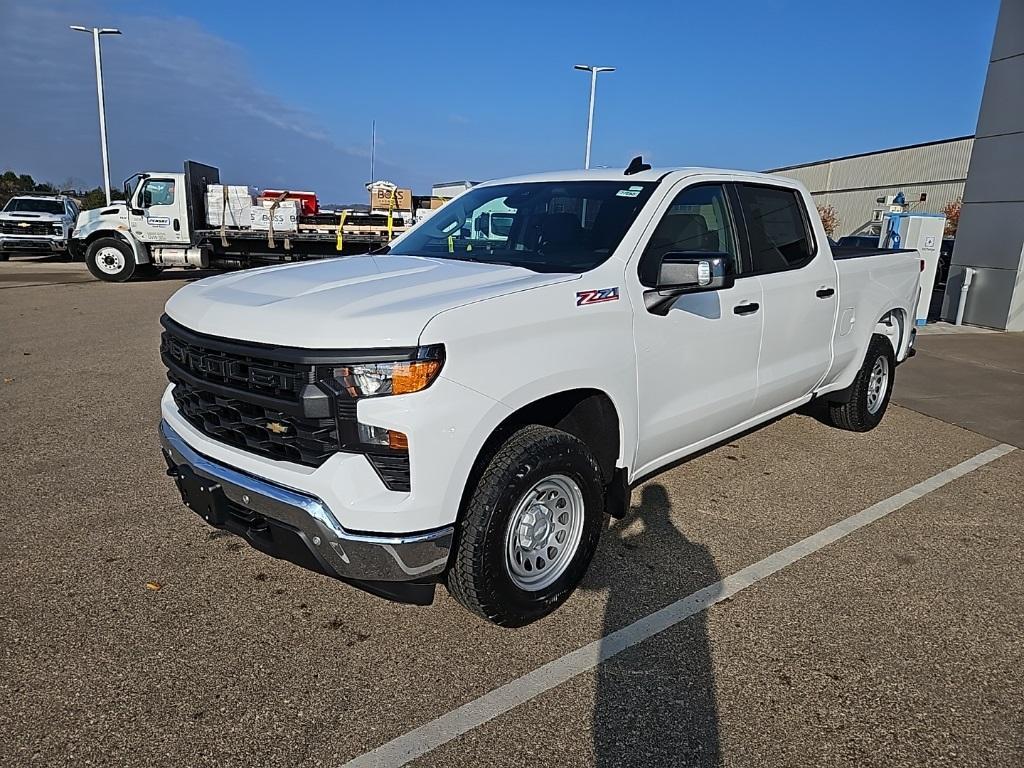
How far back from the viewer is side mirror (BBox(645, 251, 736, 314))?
3174 mm

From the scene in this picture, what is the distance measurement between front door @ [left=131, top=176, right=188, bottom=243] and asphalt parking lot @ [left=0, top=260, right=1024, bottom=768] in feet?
45.6

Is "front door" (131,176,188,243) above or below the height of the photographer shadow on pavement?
above

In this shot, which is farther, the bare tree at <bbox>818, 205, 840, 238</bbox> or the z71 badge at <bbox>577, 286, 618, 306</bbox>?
the bare tree at <bbox>818, 205, 840, 238</bbox>

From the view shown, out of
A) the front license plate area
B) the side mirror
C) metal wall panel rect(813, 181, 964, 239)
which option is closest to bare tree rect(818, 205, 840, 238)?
metal wall panel rect(813, 181, 964, 239)

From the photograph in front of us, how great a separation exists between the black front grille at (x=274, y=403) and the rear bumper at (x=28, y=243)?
77.5ft

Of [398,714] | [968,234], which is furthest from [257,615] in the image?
[968,234]

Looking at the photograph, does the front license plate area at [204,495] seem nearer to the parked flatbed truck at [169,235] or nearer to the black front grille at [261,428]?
the black front grille at [261,428]

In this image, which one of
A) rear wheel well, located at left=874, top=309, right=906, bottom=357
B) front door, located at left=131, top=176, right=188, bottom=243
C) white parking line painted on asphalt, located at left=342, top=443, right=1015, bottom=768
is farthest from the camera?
front door, located at left=131, top=176, right=188, bottom=243

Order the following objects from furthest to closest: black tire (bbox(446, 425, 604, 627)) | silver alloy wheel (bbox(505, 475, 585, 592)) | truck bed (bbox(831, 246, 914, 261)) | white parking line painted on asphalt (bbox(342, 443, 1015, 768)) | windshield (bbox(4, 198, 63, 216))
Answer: windshield (bbox(4, 198, 63, 216))
truck bed (bbox(831, 246, 914, 261))
silver alloy wheel (bbox(505, 475, 585, 592))
black tire (bbox(446, 425, 604, 627))
white parking line painted on asphalt (bbox(342, 443, 1015, 768))

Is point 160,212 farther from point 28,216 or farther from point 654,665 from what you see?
point 654,665

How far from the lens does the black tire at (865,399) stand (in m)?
5.55

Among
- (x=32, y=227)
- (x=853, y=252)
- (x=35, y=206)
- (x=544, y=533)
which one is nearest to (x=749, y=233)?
(x=853, y=252)

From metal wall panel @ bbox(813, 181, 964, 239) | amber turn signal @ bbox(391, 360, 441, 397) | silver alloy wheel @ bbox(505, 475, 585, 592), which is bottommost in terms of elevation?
silver alloy wheel @ bbox(505, 475, 585, 592)

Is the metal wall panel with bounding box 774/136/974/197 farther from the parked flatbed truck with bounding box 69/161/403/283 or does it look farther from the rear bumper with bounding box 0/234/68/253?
the rear bumper with bounding box 0/234/68/253
